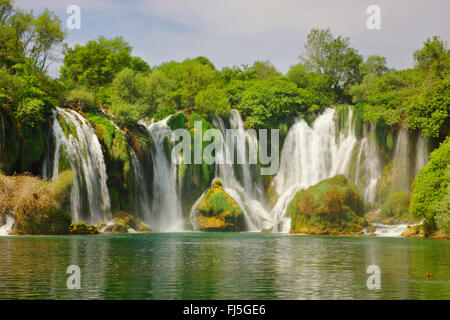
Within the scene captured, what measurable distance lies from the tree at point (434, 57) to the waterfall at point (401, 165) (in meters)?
7.49

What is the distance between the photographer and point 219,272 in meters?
20.5

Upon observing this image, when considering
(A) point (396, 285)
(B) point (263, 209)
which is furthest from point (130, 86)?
(A) point (396, 285)

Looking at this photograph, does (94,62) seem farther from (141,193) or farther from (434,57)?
(434,57)

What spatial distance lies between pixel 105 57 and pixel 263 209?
87.3 feet

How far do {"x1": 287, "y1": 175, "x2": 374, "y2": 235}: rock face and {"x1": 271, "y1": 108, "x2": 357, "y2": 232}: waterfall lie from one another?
37.2 feet

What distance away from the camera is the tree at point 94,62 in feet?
225

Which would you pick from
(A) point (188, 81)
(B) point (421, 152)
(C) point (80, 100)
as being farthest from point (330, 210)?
(A) point (188, 81)

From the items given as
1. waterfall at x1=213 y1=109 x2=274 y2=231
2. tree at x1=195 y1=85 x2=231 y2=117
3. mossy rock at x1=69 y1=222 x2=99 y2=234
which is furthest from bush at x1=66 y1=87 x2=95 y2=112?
mossy rock at x1=69 y1=222 x2=99 y2=234

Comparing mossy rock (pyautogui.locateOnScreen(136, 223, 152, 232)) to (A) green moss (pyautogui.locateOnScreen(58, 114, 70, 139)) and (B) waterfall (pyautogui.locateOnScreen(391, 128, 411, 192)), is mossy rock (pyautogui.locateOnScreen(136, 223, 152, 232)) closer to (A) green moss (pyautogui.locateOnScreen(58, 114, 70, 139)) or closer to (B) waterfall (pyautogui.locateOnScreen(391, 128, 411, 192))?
(A) green moss (pyautogui.locateOnScreen(58, 114, 70, 139))

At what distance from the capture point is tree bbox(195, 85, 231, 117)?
2480 inches

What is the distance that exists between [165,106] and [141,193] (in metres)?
11.9
